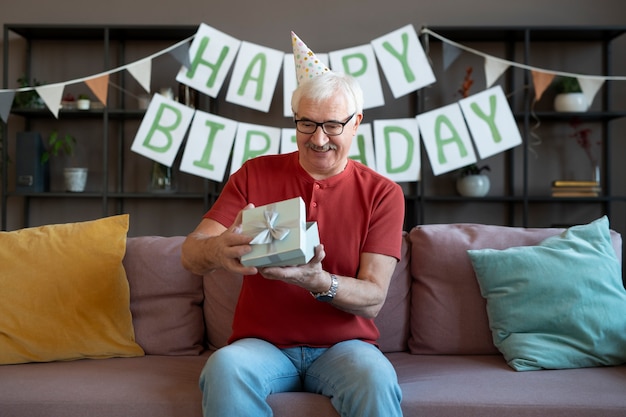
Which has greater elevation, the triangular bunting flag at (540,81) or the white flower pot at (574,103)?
the triangular bunting flag at (540,81)

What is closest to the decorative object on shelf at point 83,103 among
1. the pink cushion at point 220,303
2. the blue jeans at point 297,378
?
the pink cushion at point 220,303

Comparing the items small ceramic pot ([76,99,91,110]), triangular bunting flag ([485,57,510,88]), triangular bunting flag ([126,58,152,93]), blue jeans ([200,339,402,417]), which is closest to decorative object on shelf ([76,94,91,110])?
small ceramic pot ([76,99,91,110])

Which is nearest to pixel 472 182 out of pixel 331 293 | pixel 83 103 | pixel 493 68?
pixel 493 68

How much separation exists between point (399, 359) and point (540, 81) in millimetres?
2273

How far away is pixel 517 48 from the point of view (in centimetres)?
411

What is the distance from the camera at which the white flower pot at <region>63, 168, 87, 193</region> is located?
12.9ft

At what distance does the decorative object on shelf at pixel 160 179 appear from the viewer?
155 inches

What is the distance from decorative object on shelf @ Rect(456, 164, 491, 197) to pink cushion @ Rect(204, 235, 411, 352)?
1.82 meters

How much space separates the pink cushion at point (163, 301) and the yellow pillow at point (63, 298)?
0.05 m

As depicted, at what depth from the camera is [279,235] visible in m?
1.45

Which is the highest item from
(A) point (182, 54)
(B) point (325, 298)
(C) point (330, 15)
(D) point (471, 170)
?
(C) point (330, 15)

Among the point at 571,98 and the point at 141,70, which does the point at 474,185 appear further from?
the point at 141,70

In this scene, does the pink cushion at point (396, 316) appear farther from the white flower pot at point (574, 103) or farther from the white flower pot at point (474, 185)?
the white flower pot at point (574, 103)

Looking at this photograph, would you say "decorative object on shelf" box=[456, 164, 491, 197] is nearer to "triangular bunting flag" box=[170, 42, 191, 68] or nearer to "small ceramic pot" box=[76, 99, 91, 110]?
"triangular bunting flag" box=[170, 42, 191, 68]
